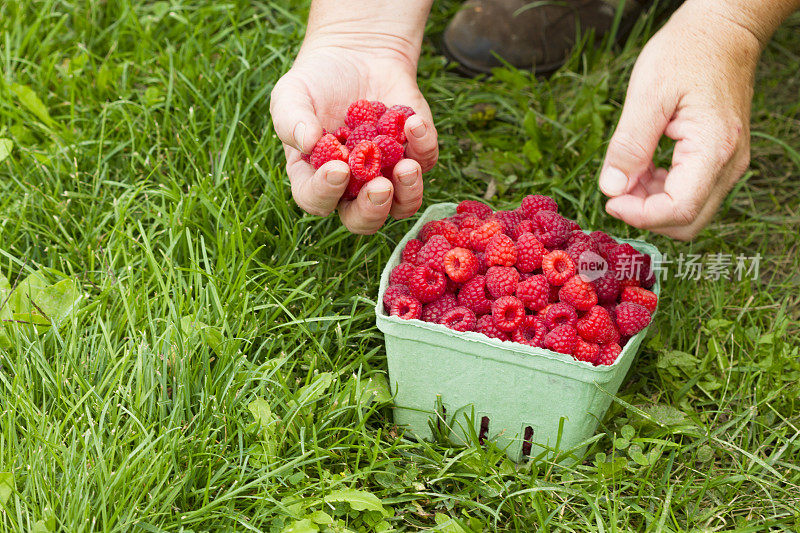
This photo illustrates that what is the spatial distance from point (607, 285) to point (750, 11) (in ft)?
2.55

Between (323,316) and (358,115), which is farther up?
(358,115)

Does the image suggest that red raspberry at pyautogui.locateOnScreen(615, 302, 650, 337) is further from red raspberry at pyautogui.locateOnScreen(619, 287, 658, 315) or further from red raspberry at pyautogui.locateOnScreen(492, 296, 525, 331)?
red raspberry at pyautogui.locateOnScreen(492, 296, 525, 331)

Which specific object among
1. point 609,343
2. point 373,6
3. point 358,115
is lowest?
point 609,343

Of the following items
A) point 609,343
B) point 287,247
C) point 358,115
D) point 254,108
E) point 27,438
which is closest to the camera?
point 27,438

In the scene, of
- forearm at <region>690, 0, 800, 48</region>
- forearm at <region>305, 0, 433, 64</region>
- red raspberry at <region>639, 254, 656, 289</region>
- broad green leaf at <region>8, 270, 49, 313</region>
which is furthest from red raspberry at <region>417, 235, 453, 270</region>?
broad green leaf at <region>8, 270, 49, 313</region>

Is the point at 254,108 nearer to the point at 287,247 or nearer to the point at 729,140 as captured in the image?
the point at 287,247

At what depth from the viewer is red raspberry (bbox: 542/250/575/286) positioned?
5.45ft

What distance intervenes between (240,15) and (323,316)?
145 cm

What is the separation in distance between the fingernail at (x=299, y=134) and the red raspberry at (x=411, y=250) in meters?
0.34

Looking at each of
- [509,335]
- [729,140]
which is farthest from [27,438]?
[729,140]

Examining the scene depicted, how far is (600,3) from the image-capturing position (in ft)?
9.92

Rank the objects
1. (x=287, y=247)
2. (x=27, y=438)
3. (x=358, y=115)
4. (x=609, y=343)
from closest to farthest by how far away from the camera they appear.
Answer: (x=27, y=438) < (x=609, y=343) < (x=358, y=115) < (x=287, y=247)

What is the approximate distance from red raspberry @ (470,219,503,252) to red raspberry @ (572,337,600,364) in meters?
0.33

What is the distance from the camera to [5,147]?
227 cm
